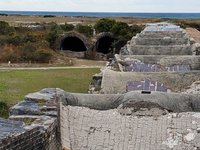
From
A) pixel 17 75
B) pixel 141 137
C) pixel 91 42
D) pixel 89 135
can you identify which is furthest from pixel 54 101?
pixel 91 42

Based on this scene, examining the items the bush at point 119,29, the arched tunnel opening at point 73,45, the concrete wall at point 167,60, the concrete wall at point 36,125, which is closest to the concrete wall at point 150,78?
the concrete wall at point 167,60

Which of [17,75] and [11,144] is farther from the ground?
[11,144]

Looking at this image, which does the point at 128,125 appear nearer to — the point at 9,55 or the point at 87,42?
the point at 9,55

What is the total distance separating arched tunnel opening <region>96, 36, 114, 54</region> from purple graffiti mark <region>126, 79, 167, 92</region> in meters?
23.4

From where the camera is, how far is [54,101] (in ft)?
31.6

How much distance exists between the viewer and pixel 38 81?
22.8 metres

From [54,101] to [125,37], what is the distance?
2830 centimetres

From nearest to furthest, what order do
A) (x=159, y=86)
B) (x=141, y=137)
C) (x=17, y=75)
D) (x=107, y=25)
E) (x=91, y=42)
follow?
(x=141, y=137) → (x=159, y=86) → (x=17, y=75) → (x=91, y=42) → (x=107, y=25)

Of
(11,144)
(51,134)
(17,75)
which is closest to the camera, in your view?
(11,144)

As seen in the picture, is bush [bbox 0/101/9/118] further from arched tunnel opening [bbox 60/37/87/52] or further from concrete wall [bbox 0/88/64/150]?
arched tunnel opening [bbox 60/37/87/52]

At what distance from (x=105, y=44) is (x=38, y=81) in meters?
18.3

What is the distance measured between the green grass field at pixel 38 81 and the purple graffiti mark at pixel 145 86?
4.69 m

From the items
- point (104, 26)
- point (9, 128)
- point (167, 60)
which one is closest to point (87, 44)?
point (104, 26)

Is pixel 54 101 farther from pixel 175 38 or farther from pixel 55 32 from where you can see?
pixel 55 32
